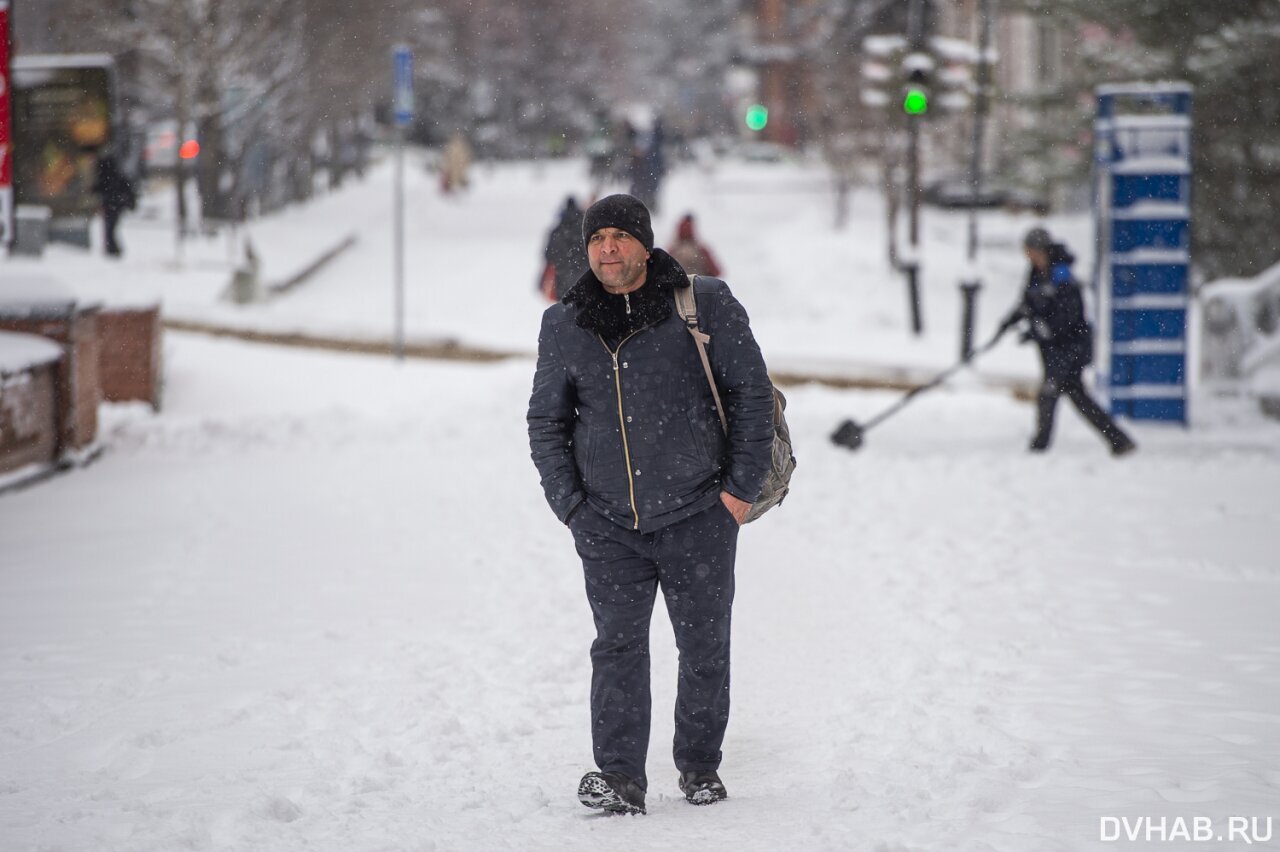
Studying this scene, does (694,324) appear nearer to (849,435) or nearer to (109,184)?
(849,435)

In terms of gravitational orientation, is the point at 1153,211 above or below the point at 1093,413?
above

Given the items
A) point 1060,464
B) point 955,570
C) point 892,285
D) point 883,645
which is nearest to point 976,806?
point 883,645

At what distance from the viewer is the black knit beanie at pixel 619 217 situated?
13.9 ft

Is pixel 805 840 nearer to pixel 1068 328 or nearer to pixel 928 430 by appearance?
pixel 1068 328

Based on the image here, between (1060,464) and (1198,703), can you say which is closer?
(1198,703)

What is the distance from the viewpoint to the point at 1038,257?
35.1 feet

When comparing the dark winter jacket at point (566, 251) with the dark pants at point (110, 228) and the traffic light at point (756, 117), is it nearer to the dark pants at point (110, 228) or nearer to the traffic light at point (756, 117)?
the dark pants at point (110, 228)

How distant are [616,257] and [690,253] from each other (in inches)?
311

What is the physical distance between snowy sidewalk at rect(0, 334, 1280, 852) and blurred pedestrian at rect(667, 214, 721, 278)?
183 cm

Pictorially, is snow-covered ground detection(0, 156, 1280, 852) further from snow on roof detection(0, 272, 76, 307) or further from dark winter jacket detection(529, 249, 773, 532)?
dark winter jacket detection(529, 249, 773, 532)

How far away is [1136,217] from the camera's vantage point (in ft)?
40.5

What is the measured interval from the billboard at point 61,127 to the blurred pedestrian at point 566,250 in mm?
15270

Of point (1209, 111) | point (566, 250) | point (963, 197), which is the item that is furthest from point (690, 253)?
point (963, 197)

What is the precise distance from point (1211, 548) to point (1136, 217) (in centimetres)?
487
